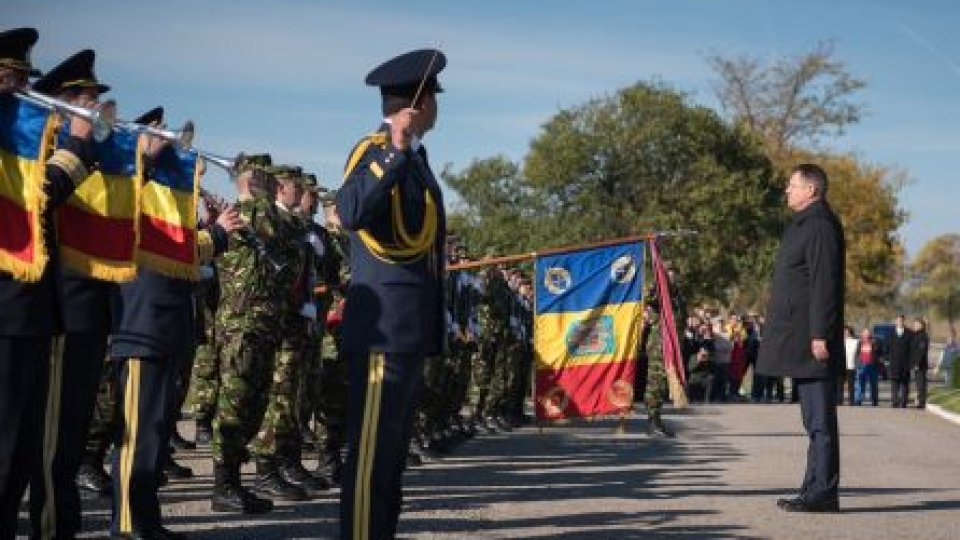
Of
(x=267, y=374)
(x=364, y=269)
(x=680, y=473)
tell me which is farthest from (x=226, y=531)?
(x=680, y=473)

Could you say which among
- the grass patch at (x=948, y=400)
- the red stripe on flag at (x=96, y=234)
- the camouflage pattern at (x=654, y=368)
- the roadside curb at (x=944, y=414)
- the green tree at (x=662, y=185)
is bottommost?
the roadside curb at (x=944, y=414)

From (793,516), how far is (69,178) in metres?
5.30

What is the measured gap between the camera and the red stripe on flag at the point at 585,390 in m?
14.6

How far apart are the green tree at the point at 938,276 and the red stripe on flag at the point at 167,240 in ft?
273

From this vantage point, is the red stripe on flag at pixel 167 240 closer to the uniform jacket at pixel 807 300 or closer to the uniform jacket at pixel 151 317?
the uniform jacket at pixel 151 317

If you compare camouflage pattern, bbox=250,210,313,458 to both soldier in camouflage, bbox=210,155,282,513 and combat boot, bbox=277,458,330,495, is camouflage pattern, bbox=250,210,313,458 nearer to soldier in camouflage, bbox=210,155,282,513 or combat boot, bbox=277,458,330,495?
soldier in camouflage, bbox=210,155,282,513

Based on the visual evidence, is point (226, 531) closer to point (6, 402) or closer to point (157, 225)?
point (157, 225)

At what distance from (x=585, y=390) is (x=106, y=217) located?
911cm

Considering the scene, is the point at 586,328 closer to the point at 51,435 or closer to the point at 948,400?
the point at 51,435

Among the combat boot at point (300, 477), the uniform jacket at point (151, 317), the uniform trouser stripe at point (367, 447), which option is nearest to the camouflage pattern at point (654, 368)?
the combat boot at point (300, 477)

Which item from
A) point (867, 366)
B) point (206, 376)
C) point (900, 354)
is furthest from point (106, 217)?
point (867, 366)

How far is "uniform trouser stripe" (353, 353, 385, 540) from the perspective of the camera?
556cm

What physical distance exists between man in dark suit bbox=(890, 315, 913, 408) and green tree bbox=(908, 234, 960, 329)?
5871 centimetres

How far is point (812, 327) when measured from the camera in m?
8.99
